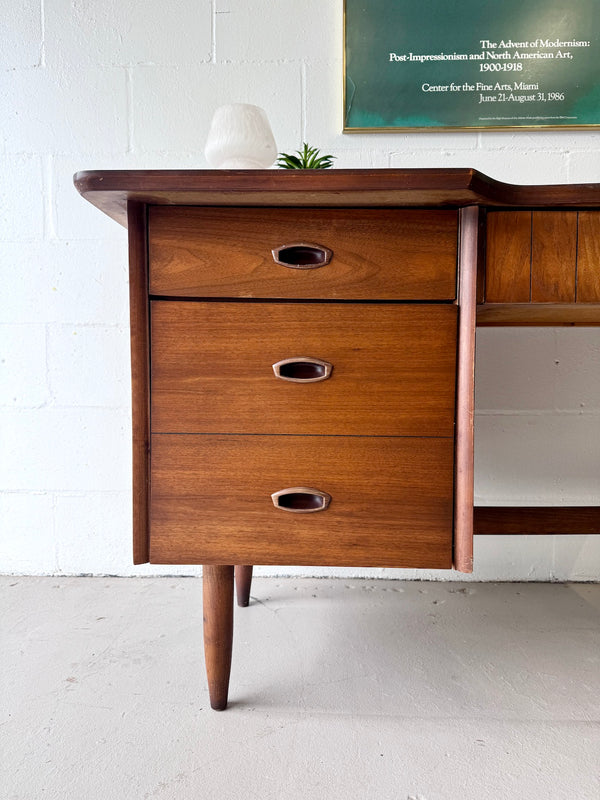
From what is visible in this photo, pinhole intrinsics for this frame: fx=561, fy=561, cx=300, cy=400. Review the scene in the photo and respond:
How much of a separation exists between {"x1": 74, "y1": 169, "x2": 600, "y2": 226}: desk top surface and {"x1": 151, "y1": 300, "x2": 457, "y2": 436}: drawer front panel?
156 mm

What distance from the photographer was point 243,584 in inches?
53.0

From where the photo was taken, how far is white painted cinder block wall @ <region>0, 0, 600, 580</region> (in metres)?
1.45

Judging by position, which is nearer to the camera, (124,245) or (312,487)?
(312,487)

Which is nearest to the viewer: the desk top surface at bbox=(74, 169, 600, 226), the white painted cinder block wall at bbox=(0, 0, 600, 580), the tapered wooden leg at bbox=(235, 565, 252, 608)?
the desk top surface at bbox=(74, 169, 600, 226)

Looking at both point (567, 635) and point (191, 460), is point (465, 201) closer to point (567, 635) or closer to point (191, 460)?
point (191, 460)

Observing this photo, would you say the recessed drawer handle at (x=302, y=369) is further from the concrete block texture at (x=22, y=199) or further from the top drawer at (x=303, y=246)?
the concrete block texture at (x=22, y=199)

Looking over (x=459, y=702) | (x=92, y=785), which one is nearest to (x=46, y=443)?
(x=92, y=785)

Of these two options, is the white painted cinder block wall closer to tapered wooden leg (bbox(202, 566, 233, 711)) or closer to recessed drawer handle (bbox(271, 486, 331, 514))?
tapered wooden leg (bbox(202, 566, 233, 711))

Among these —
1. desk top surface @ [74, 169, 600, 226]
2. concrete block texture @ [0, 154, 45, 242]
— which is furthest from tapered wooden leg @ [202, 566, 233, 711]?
concrete block texture @ [0, 154, 45, 242]

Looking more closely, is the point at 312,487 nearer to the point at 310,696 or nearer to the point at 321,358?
the point at 321,358

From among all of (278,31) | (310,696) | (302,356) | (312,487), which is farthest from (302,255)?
(278,31)

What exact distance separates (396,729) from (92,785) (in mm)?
474

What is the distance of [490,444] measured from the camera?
1.52m

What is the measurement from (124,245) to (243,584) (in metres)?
0.93
